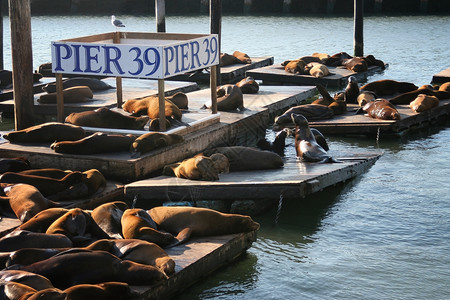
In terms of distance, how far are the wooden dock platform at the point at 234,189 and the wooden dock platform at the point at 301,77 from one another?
7.41 metres

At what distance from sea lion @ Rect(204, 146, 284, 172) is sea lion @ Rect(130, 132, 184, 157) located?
1.65ft

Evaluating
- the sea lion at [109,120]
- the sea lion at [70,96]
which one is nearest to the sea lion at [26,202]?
the sea lion at [109,120]

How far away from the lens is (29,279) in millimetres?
4816

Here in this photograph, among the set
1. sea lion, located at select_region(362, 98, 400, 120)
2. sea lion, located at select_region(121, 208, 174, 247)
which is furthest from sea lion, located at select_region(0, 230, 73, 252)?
sea lion, located at select_region(362, 98, 400, 120)

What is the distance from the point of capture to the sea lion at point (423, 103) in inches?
460

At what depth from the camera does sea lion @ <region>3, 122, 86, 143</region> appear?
8.54 m

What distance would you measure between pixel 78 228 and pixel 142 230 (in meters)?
0.48

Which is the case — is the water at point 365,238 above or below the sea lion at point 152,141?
below

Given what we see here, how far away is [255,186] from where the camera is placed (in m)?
7.30

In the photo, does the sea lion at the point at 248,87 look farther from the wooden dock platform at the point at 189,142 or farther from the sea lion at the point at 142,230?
the sea lion at the point at 142,230

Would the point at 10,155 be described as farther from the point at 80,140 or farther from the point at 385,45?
the point at 385,45

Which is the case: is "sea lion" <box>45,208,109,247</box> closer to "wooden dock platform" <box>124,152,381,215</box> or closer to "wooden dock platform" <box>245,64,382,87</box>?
"wooden dock platform" <box>124,152,381,215</box>

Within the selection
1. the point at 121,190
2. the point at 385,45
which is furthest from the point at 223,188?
the point at 385,45

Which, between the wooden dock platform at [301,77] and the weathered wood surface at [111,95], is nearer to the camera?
the weathered wood surface at [111,95]
